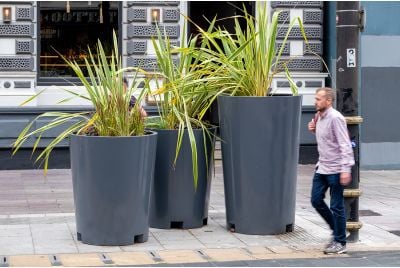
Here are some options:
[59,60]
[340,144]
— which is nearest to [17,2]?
[59,60]

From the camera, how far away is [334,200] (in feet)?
29.9

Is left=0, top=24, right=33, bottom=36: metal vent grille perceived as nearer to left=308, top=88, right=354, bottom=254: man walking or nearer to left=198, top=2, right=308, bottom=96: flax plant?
left=198, top=2, right=308, bottom=96: flax plant

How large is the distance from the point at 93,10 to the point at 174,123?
711 cm

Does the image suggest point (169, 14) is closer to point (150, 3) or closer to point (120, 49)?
point (150, 3)

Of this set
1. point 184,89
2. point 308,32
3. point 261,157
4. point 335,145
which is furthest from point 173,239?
point 308,32

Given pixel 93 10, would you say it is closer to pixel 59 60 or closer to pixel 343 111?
pixel 59 60

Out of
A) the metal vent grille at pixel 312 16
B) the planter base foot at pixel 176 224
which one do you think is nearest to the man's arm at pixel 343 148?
the planter base foot at pixel 176 224

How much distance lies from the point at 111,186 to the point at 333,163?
2285mm

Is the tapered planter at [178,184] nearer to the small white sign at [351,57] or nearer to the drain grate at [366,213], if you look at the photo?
the small white sign at [351,57]

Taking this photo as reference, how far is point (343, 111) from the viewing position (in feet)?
31.9

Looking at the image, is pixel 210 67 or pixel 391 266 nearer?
pixel 391 266

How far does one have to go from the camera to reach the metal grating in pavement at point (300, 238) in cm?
972

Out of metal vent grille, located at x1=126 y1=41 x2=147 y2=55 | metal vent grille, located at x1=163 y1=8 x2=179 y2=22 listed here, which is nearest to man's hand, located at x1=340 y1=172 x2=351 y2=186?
metal vent grille, located at x1=126 y1=41 x2=147 y2=55

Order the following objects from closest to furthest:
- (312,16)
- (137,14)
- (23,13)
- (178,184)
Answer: (178,184) → (23,13) → (137,14) → (312,16)
